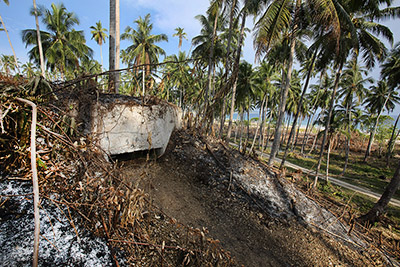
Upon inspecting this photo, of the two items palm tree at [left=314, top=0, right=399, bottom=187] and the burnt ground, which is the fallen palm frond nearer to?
the burnt ground

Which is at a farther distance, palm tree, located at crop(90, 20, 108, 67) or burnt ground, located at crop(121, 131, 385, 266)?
palm tree, located at crop(90, 20, 108, 67)

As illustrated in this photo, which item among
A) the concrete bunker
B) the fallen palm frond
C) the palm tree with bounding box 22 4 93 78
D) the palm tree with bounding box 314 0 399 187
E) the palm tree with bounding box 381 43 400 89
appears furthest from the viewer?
the palm tree with bounding box 22 4 93 78

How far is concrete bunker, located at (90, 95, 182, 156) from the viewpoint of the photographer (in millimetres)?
3500

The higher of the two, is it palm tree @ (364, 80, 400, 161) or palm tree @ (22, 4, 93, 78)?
palm tree @ (22, 4, 93, 78)

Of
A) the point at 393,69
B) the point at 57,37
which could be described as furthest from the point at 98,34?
the point at 393,69

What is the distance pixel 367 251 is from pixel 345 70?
22.3 meters

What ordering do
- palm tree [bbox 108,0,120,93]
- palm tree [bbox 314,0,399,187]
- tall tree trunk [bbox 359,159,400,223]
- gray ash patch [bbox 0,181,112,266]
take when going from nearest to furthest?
gray ash patch [bbox 0,181,112,266], palm tree [bbox 108,0,120,93], tall tree trunk [bbox 359,159,400,223], palm tree [bbox 314,0,399,187]

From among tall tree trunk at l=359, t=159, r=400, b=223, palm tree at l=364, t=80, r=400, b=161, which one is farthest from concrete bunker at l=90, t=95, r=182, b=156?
palm tree at l=364, t=80, r=400, b=161

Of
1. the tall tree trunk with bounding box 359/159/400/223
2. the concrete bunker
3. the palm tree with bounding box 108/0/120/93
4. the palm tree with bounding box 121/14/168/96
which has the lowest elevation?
the tall tree trunk with bounding box 359/159/400/223

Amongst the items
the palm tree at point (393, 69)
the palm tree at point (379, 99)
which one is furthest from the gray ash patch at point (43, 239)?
the palm tree at point (379, 99)

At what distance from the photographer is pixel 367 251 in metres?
4.40

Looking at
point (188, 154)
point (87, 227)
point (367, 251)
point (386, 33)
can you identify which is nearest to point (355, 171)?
point (386, 33)

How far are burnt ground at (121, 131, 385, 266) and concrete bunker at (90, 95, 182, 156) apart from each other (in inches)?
22.3

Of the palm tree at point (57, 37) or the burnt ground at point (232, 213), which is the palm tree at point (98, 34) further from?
the burnt ground at point (232, 213)
